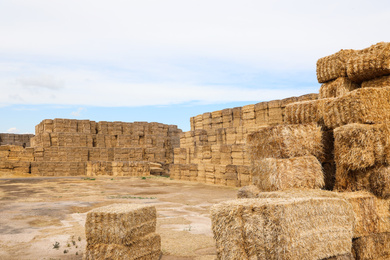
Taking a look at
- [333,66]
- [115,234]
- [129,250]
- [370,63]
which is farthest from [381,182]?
[115,234]

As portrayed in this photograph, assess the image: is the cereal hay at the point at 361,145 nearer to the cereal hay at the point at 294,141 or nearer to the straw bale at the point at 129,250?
the cereal hay at the point at 294,141

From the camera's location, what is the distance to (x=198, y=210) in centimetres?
1038

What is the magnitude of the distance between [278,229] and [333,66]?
236 inches

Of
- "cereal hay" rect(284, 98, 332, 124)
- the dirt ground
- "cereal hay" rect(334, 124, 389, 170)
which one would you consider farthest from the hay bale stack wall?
"cereal hay" rect(334, 124, 389, 170)

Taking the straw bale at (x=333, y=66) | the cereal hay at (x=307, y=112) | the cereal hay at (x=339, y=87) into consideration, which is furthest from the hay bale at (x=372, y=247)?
the straw bale at (x=333, y=66)

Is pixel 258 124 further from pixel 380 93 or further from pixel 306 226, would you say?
pixel 306 226

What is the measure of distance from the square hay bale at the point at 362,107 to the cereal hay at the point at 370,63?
1.29 meters

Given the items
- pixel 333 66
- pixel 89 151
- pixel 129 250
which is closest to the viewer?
pixel 129 250

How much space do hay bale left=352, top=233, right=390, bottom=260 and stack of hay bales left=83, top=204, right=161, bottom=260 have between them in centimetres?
342

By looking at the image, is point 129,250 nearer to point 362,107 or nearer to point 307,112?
point 307,112

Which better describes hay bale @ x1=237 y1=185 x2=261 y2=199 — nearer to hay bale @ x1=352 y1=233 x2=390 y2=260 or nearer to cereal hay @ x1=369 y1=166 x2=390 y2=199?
hay bale @ x1=352 y1=233 x2=390 y2=260

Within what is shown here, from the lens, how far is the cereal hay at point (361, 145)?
542cm

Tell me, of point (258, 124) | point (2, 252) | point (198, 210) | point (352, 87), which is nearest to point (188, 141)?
point (258, 124)

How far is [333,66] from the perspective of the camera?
8219 mm
